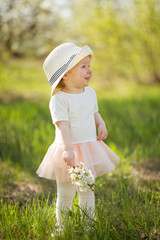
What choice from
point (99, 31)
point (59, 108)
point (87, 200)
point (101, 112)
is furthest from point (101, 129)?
point (99, 31)

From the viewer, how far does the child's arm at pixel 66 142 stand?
1.74m

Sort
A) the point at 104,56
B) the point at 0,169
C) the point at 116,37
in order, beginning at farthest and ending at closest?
the point at 104,56 < the point at 116,37 < the point at 0,169

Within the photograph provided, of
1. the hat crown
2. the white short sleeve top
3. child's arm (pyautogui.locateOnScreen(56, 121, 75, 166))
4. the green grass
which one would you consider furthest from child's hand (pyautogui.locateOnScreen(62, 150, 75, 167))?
the hat crown

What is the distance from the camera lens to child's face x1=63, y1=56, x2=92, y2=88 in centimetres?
185

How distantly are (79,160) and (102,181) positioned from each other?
0.93 metres

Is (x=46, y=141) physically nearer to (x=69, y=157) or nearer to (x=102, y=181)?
(x=102, y=181)

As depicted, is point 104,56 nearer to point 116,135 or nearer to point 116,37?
point 116,37

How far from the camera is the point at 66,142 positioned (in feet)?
5.80

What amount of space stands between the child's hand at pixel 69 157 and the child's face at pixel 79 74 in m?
0.45

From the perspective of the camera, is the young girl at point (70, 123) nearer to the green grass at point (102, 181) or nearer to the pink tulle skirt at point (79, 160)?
the pink tulle skirt at point (79, 160)

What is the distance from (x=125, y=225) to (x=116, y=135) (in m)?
2.18

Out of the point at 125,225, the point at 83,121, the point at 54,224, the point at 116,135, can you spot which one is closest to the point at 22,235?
the point at 54,224

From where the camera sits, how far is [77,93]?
1917 millimetres

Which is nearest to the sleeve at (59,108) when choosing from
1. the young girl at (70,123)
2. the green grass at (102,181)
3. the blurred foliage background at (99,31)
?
the young girl at (70,123)
